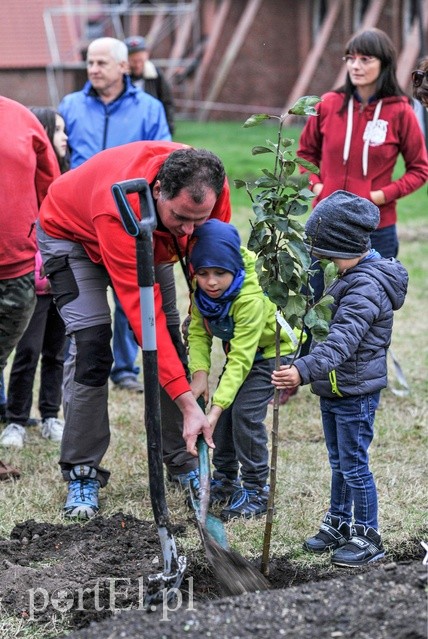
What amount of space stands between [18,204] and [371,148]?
7.60ft

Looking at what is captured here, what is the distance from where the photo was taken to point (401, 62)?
25.0 meters

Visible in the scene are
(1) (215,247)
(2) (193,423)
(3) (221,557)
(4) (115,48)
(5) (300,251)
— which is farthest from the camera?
(4) (115,48)

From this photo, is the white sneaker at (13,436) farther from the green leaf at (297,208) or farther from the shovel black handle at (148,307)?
the green leaf at (297,208)

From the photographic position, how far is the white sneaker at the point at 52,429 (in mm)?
6387

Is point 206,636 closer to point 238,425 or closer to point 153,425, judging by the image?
point 153,425

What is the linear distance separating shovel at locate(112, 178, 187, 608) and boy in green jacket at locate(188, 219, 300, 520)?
65 cm

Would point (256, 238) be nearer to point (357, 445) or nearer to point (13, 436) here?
point (357, 445)

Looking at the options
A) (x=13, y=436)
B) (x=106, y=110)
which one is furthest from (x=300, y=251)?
(x=106, y=110)

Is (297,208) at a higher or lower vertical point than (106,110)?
higher

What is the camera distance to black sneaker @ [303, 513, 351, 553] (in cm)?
458

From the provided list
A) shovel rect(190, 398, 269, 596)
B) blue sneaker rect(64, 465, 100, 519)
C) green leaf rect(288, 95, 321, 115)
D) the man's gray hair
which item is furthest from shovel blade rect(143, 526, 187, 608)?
the man's gray hair

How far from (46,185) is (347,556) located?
2.57 meters

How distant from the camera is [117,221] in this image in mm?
4453

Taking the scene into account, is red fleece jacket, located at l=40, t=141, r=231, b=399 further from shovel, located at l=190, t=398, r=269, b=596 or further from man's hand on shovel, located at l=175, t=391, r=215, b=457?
shovel, located at l=190, t=398, r=269, b=596
